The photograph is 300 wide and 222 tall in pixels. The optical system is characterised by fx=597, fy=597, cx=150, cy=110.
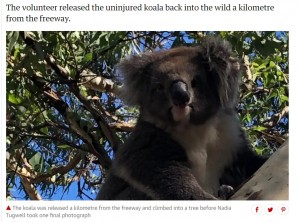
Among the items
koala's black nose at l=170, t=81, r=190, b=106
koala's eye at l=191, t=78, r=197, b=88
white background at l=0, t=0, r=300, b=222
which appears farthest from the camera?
koala's eye at l=191, t=78, r=197, b=88

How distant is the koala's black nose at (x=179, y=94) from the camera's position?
7.54 ft

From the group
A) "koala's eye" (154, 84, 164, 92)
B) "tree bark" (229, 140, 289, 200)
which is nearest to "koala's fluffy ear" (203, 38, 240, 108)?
"koala's eye" (154, 84, 164, 92)

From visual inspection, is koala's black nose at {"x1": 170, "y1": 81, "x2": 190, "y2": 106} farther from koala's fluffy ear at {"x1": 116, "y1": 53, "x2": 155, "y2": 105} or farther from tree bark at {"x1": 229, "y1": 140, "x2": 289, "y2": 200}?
tree bark at {"x1": 229, "y1": 140, "x2": 289, "y2": 200}

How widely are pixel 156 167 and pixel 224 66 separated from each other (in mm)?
563

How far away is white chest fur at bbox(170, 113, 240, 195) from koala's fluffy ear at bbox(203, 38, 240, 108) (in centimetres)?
9

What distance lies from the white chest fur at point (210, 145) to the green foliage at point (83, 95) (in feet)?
1.33

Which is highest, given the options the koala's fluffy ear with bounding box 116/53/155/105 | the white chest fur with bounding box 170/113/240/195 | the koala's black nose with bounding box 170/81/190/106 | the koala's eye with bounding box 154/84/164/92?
the koala's fluffy ear with bounding box 116/53/155/105

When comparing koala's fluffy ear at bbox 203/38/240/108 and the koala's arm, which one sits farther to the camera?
koala's fluffy ear at bbox 203/38/240/108

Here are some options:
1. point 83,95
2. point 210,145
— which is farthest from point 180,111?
point 83,95

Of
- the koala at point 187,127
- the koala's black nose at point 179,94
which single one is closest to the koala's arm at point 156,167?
the koala at point 187,127

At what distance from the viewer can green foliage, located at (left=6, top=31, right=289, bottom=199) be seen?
2.78 meters

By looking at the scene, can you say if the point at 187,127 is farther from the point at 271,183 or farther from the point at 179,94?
the point at 271,183
